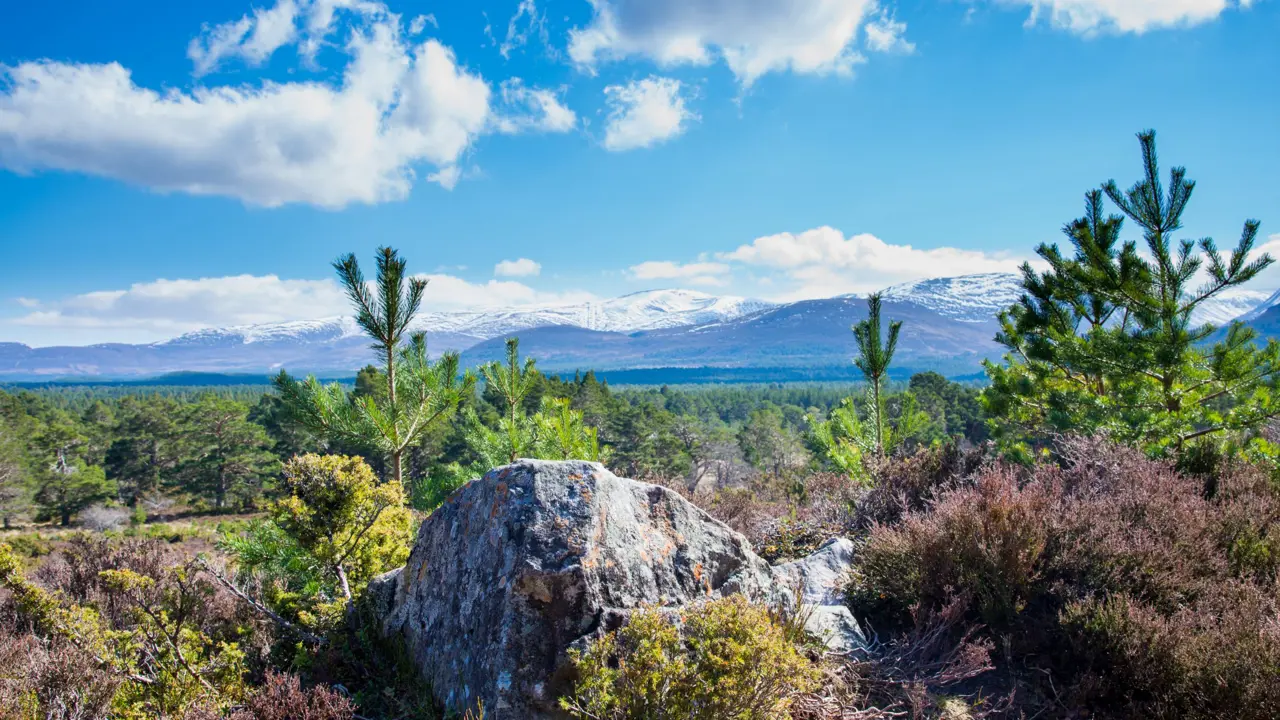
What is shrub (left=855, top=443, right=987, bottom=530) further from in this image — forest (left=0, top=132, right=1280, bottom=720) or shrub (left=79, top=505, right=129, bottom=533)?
shrub (left=79, top=505, right=129, bottom=533)

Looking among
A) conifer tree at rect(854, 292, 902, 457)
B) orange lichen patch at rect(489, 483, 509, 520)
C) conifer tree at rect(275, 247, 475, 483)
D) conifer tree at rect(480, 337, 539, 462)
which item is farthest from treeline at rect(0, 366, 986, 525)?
orange lichen patch at rect(489, 483, 509, 520)

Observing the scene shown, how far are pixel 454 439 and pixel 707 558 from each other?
32.4 metres

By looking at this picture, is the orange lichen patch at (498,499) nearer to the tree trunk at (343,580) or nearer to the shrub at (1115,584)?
the tree trunk at (343,580)

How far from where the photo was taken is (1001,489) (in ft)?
15.6

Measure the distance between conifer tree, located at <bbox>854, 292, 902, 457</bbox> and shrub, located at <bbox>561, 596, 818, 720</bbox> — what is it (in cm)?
691

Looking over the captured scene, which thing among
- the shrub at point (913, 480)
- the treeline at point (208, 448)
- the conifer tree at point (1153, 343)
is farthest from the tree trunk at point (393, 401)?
the treeline at point (208, 448)

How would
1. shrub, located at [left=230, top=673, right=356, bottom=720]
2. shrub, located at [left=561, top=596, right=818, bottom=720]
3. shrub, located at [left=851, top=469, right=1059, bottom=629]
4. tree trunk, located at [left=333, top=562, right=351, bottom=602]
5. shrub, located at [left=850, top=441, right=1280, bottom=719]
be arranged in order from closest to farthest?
1. shrub, located at [left=561, top=596, right=818, bottom=720]
2. shrub, located at [left=850, top=441, right=1280, bottom=719]
3. shrub, located at [left=230, top=673, right=356, bottom=720]
4. shrub, located at [left=851, top=469, right=1059, bottom=629]
5. tree trunk, located at [left=333, top=562, right=351, bottom=602]

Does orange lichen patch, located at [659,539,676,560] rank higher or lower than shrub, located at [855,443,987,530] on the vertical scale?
higher

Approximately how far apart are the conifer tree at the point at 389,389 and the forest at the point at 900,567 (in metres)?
0.03

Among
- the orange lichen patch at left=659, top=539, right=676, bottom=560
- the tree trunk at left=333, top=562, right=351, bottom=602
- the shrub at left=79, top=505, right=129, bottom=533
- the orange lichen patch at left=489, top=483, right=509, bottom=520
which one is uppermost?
the orange lichen patch at left=489, top=483, right=509, bottom=520

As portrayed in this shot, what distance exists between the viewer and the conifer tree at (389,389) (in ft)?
19.9

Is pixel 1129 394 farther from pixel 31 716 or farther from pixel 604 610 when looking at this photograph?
pixel 31 716

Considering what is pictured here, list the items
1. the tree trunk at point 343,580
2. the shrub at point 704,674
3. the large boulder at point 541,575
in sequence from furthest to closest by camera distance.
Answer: the tree trunk at point 343,580, the large boulder at point 541,575, the shrub at point 704,674

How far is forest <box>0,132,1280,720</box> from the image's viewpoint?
3.12 m
